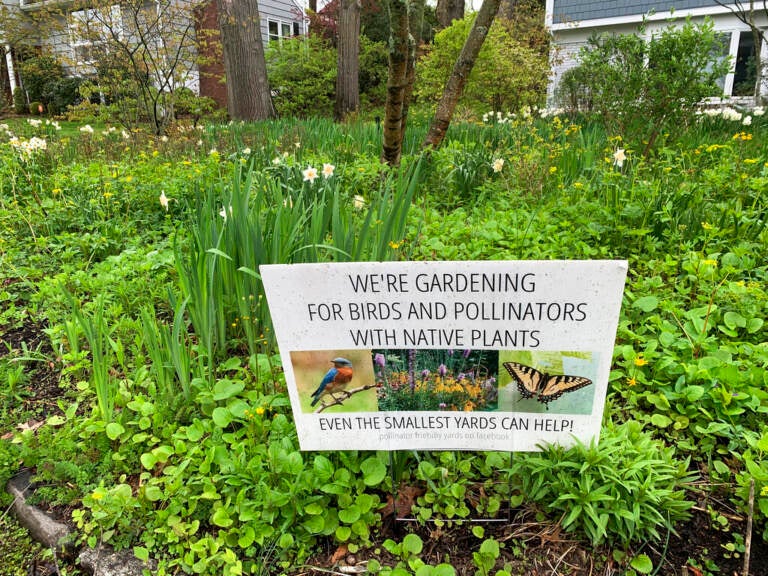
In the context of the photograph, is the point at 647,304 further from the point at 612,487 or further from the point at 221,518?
the point at 221,518

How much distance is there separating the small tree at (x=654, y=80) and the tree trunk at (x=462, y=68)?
4.07 ft

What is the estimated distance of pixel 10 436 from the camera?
6.57 ft

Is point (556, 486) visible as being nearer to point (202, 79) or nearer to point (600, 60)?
point (600, 60)

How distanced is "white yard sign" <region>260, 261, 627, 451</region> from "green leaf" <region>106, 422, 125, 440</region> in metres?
0.68

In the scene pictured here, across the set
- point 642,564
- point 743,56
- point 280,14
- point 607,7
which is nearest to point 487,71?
point 607,7

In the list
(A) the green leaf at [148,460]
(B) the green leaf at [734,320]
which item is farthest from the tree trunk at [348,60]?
(A) the green leaf at [148,460]

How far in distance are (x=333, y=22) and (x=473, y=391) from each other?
20718 mm

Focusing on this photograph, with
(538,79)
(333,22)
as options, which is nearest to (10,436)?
(538,79)

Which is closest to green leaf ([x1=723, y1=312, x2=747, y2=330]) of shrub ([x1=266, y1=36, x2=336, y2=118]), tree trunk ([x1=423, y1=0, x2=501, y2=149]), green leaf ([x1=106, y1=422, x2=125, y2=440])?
green leaf ([x1=106, y1=422, x2=125, y2=440])

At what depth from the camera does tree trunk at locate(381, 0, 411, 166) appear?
362 centimetres

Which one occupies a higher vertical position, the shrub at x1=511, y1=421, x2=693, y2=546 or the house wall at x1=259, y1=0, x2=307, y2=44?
the house wall at x1=259, y1=0, x2=307, y2=44

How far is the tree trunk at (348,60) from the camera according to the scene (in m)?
12.5

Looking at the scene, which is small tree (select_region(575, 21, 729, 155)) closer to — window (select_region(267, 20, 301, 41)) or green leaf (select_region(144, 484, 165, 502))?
green leaf (select_region(144, 484, 165, 502))

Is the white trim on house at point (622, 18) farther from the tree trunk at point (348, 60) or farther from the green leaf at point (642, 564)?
the green leaf at point (642, 564)
